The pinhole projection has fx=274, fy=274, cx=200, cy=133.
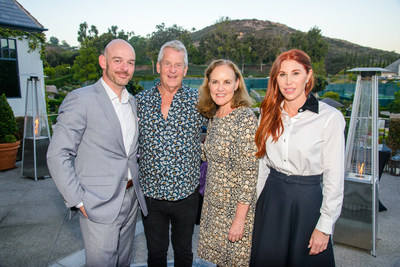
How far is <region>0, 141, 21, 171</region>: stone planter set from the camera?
6.74m

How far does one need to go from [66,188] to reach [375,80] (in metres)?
3.44

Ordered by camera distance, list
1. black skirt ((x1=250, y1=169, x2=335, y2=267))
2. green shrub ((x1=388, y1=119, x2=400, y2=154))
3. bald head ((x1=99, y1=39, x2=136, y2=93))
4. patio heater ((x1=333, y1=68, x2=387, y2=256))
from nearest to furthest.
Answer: black skirt ((x1=250, y1=169, x2=335, y2=267)), bald head ((x1=99, y1=39, x2=136, y2=93)), patio heater ((x1=333, y1=68, x2=387, y2=256)), green shrub ((x1=388, y1=119, x2=400, y2=154))

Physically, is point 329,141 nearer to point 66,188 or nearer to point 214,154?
point 214,154

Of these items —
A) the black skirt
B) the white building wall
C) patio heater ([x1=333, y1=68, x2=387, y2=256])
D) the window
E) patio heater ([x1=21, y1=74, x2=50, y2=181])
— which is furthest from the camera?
the white building wall

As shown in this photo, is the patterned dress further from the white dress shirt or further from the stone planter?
the stone planter

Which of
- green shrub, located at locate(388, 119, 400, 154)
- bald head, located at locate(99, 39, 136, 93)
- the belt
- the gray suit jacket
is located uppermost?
bald head, located at locate(99, 39, 136, 93)

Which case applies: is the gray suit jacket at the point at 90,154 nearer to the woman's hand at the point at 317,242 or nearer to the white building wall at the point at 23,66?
the woman's hand at the point at 317,242

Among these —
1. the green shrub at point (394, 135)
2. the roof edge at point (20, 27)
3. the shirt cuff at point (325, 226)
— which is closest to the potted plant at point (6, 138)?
the roof edge at point (20, 27)

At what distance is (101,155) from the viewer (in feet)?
6.53

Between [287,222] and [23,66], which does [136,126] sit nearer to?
[287,222]

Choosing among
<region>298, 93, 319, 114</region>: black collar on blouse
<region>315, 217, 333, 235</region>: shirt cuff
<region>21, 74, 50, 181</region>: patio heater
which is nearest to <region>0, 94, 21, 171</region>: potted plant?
<region>21, 74, 50, 181</region>: patio heater

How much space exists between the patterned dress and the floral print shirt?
0.55 feet

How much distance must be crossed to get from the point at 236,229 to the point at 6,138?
23.0 feet

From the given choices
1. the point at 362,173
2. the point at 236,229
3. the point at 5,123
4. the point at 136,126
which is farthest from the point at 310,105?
the point at 5,123
